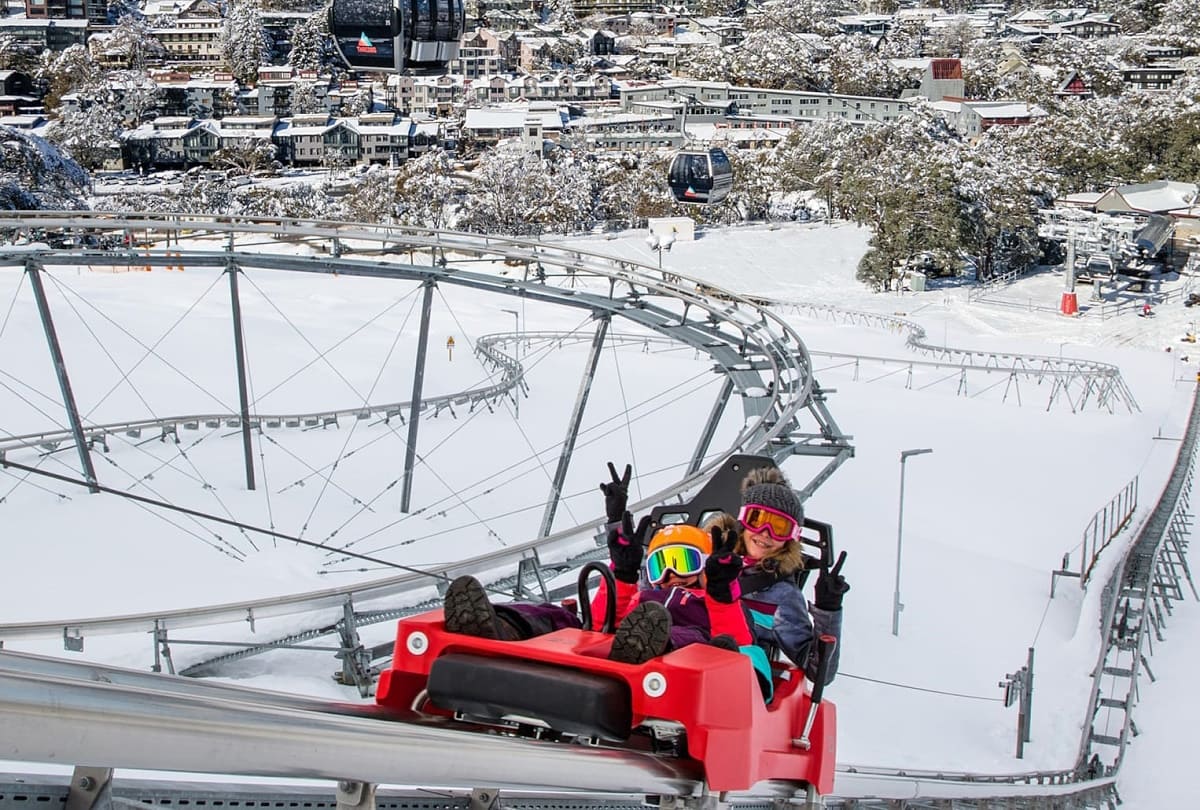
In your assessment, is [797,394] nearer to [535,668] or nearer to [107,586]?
[107,586]

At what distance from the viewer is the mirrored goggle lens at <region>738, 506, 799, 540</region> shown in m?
4.65

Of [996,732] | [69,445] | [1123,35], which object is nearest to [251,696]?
[996,732]

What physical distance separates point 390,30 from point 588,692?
2182 cm

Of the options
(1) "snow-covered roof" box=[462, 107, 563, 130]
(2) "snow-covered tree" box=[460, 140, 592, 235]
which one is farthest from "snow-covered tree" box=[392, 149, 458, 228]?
(1) "snow-covered roof" box=[462, 107, 563, 130]

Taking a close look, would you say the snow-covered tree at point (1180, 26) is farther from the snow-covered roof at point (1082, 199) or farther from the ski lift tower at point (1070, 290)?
the ski lift tower at point (1070, 290)

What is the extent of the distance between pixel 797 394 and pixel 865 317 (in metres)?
27.7

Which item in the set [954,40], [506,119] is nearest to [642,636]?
[506,119]

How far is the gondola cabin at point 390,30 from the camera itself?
22891 millimetres

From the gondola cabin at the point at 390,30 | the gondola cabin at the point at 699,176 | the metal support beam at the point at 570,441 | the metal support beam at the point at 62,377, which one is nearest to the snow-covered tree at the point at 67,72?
the gondola cabin at the point at 699,176

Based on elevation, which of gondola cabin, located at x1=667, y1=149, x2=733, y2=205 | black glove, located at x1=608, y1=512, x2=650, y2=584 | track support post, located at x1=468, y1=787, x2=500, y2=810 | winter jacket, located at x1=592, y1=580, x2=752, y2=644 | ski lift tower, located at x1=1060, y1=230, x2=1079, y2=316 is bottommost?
ski lift tower, located at x1=1060, y1=230, x2=1079, y2=316

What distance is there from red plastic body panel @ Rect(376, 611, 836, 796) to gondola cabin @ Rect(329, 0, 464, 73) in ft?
69.0

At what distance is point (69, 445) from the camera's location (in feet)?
64.6

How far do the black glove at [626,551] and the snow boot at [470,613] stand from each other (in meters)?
1.38

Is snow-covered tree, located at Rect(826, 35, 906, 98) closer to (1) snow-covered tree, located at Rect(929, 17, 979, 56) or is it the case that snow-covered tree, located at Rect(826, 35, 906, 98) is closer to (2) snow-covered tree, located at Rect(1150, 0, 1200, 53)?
(1) snow-covered tree, located at Rect(929, 17, 979, 56)
